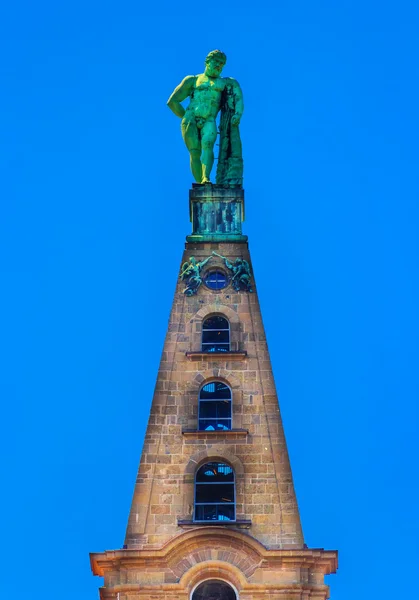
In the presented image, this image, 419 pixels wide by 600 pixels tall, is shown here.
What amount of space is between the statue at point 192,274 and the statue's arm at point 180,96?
7.92 meters

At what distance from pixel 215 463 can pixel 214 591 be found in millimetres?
5276

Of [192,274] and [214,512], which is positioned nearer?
[214,512]

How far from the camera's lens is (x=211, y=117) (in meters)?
66.4

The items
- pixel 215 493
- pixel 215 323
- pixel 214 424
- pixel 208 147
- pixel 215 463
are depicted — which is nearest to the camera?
pixel 215 493

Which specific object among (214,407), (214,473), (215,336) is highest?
(215,336)

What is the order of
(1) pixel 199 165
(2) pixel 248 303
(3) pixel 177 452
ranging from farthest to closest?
(1) pixel 199 165, (2) pixel 248 303, (3) pixel 177 452

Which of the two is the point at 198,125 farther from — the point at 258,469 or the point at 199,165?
the point at 258,469

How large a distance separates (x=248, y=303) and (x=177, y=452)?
24.9ft

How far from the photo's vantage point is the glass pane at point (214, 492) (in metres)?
55.9

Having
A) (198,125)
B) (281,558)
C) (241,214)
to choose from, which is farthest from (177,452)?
(198,125)

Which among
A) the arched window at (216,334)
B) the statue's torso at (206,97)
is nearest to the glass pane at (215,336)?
the arched window at (216,334)

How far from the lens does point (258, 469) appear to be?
185 feet

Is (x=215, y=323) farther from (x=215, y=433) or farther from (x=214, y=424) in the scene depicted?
(x=215, y=433)

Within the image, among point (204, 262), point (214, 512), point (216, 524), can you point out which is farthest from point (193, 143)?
point (216, 524)
